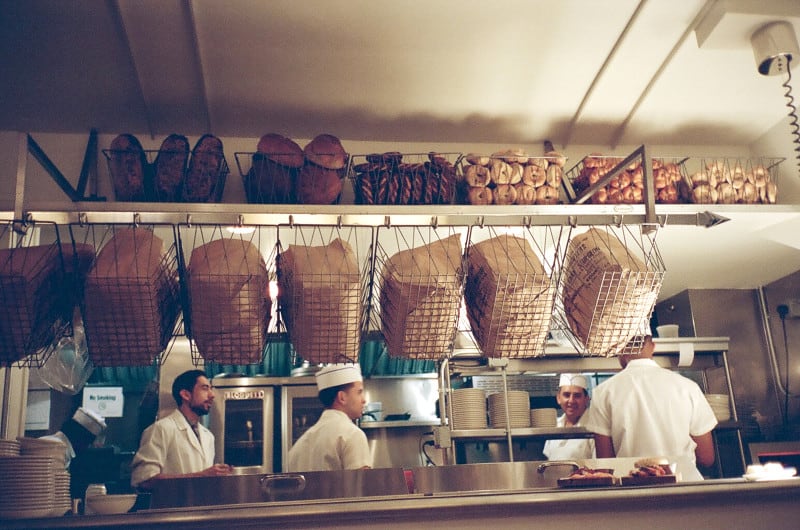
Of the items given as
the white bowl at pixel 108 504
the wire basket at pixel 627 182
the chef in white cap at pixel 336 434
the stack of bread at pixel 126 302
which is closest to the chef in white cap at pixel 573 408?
the chef in white cap at pixel 336 434

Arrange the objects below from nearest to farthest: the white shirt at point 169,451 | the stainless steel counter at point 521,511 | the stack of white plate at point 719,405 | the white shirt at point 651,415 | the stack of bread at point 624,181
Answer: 1. the stainless steel counter at point 521,511
2. the stack of bread at point 624,181
3. the white shirt at point 651,415
4. the white shirt at point 169,451
5. the stack of white plate at point 719,405

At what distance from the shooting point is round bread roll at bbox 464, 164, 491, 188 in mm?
3051

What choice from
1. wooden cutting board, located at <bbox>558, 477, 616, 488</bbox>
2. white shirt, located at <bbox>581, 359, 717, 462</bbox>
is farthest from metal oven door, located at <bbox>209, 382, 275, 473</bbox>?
wooden cutting board, located at <bbox>558, 477, 616, 488</bbox>

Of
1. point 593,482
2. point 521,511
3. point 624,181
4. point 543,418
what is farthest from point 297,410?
point 521,511

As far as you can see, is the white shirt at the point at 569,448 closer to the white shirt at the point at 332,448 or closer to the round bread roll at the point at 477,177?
the white shirt at the point at 332,448

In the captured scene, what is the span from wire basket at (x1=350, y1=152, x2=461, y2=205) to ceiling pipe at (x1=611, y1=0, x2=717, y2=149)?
1.10 metres

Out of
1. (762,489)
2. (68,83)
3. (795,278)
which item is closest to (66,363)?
(68,83)

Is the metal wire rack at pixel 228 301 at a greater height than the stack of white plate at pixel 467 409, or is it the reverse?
the metal wire rack at pixel 228 301

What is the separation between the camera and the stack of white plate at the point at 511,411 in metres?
4.79

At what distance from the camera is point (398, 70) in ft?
10.4

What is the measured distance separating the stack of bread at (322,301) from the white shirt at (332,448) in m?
1.11

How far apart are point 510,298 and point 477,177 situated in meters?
0.61

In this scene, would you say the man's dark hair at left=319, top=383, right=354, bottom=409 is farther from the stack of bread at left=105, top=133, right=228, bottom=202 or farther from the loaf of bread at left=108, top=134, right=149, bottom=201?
the loaf of bread at left=108, top=134, right=149, bottom=201

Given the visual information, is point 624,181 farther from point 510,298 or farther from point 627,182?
point 510,298
